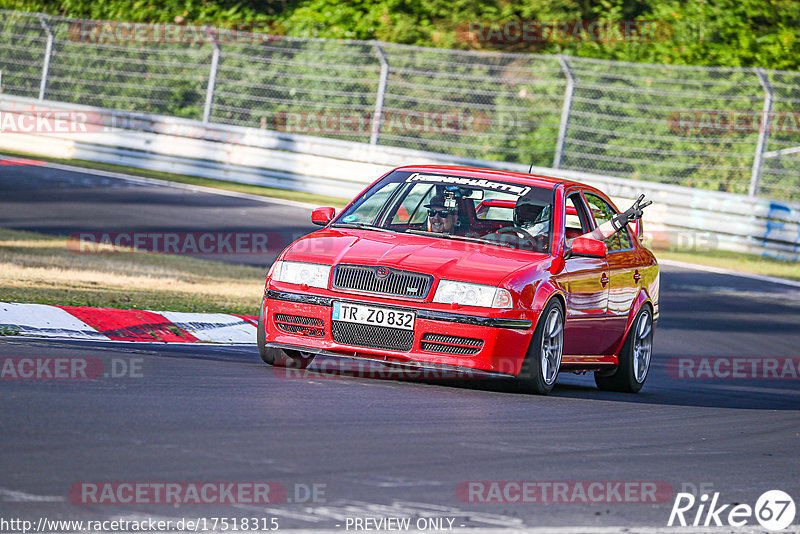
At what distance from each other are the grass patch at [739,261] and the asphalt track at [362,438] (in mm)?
8784

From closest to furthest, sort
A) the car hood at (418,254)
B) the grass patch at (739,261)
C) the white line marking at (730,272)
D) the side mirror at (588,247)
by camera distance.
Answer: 1. the car hood at (418,254)
2. the side mirror at (588,247)
3. the white line marking at (730,272)
4. the grass patch at (739,261)

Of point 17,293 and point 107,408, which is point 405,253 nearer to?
point 107,408

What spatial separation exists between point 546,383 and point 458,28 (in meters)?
22.1

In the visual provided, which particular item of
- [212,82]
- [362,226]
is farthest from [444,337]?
[212,82]

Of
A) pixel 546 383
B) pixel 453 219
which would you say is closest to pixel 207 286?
pixel 453 219

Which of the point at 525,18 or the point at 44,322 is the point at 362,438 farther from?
the point at 525,18

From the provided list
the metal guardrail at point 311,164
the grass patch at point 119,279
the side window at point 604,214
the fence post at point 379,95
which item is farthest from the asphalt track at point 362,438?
the fence post at point 379,95

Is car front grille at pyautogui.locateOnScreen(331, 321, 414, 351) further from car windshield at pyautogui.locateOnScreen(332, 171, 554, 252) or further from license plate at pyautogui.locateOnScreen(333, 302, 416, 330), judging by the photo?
car windshield at pyautogui.locateOnScreen(332, 171, 554, 252)

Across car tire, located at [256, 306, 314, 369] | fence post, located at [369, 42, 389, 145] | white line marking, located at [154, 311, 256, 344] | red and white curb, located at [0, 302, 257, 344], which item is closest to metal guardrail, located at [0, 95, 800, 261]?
fence post, located at [369, 42, 389, 145]

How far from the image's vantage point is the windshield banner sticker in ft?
30.4

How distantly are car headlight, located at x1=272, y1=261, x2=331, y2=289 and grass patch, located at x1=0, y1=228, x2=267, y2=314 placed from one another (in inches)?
109

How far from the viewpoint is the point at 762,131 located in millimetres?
20406

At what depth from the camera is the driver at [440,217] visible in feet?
30.0

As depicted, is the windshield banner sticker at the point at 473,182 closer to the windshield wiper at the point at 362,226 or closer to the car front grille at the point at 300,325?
the windshield wiper at the point at 362,226
